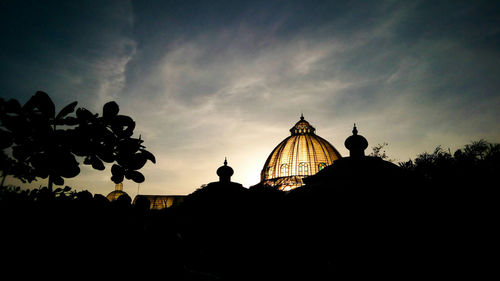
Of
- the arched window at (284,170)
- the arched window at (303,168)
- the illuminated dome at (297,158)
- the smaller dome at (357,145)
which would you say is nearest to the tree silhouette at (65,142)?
the smaller dome at (357,145)

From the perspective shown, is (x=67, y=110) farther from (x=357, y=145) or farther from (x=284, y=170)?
(x=284, y=170)

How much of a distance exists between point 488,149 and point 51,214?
30344mm

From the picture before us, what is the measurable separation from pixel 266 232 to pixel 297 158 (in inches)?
1791

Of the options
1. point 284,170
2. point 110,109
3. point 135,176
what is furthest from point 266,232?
point 284,170

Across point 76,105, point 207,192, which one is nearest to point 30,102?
point 76,105

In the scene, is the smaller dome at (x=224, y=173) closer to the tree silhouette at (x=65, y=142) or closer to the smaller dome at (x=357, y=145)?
the smaller dome at (x=357, y=145)

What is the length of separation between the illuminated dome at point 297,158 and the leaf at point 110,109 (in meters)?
45.0

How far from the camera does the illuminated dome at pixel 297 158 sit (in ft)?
156

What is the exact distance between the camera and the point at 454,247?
8.02 m

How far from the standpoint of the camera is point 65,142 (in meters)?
1.49

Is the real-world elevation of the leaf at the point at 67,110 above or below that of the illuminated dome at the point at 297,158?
below

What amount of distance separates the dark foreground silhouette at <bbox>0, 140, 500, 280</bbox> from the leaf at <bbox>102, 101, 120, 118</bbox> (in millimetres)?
477

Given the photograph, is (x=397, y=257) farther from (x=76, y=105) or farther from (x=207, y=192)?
(x=76, y=105)

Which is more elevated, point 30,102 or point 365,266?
point 30,102
